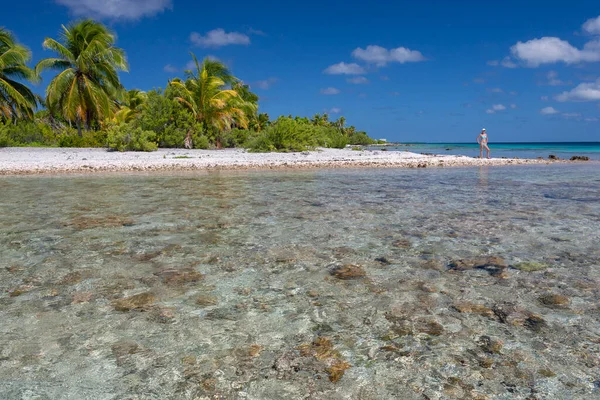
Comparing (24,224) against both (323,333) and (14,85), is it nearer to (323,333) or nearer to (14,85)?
(323,333)

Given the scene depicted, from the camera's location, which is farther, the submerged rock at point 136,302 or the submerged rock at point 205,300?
the submerged rock at point 205,300

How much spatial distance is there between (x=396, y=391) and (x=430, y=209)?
21.0 feet

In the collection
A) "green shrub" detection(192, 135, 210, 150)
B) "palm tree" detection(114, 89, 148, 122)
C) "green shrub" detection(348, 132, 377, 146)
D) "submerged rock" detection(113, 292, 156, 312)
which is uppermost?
"palm tree" detection(114, 89, 148, 122)

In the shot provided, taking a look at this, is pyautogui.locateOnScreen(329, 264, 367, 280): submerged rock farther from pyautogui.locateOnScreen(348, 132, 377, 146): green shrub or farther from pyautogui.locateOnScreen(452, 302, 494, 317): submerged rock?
pyautogui.locateOnScreen(348, 132, 377, 146): green shrub

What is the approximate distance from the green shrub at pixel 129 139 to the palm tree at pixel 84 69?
7113mm

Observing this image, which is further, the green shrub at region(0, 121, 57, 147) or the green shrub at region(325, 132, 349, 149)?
the green shrub at region(325, 132, 349, 149)

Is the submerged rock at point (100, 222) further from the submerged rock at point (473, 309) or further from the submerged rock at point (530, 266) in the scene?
the submerged rock at point (530, 266)

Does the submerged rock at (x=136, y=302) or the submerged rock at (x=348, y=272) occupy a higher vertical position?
the submerged rock at (x=348, y=272)

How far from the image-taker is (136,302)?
3564 mm

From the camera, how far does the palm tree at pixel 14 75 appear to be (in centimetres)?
2877

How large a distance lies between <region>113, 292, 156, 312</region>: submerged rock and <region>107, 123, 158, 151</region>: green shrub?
76.6ft

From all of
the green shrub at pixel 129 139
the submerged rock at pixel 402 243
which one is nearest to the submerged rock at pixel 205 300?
the submerged rock at pixel 402 243

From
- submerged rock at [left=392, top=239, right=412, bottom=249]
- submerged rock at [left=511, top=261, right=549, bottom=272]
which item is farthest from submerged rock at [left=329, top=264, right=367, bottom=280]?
submerged rock at [left=511, top=261, right=549, bottom=272]

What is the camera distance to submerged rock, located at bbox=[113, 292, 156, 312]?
3.44 meters
